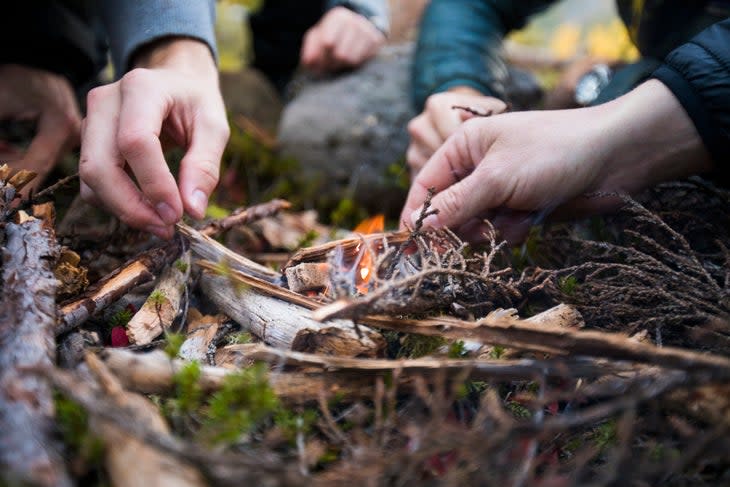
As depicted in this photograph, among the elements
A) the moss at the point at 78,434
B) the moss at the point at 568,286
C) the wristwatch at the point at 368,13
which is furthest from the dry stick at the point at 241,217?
the wristwatch at the point at 368,13

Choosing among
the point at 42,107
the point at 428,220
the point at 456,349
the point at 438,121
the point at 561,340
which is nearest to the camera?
the point at 561,340

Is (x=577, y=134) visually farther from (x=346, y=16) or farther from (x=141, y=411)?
(x=346, y=16)

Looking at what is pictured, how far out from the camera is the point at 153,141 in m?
1.99

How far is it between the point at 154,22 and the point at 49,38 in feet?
4.47

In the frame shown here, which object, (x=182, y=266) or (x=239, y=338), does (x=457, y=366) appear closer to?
(x=239, y=338)

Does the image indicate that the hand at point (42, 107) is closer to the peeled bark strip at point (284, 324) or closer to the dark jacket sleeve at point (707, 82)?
the peeled bark strip at point (284, 324)

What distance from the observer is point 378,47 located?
15.4 ft

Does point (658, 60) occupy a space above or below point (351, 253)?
above

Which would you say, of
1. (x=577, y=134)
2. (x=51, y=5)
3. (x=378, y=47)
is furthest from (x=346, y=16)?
(x=577, y=134)

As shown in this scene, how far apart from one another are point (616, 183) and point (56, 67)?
347cm

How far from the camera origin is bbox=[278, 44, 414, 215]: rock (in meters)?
4.20

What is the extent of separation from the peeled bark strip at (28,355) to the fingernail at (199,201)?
0.49m

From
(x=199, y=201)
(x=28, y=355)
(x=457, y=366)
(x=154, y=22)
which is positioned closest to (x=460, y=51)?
(x=154, y=22)

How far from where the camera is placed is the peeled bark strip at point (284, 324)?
1.74m
